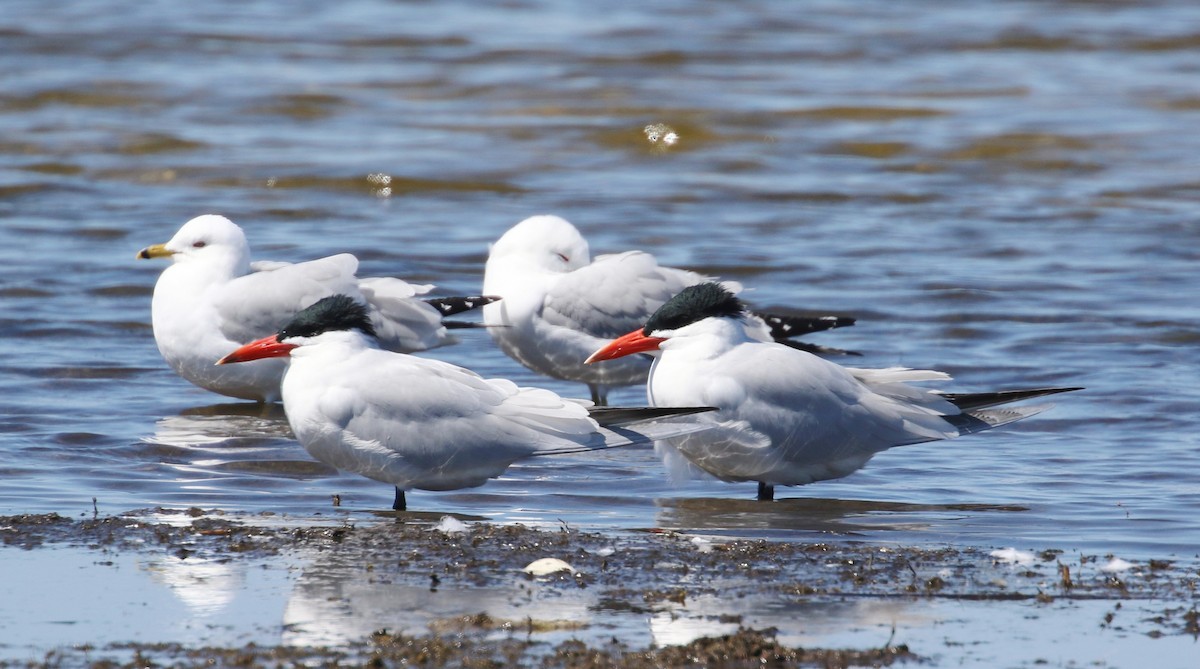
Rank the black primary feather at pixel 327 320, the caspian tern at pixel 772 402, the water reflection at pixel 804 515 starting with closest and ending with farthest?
the water reflection at pixel 804 515 < the black primary feather at pixel 327 320 < the caspian tern at pixel 772 402

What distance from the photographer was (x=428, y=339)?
841 cm

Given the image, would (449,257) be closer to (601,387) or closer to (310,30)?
(601,387)

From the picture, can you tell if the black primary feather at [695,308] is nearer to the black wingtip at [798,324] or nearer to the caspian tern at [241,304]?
the black wingtip at [798,324]

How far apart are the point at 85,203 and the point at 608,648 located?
10.9m

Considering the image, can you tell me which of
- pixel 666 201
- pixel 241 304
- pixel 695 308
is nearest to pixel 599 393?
pixel 241 304

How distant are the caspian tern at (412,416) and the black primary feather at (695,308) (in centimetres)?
51

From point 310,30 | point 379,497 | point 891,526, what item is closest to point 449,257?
point 379,497

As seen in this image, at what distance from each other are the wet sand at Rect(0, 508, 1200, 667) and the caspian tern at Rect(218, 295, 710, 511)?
0.23 meters

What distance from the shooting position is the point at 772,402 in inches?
241

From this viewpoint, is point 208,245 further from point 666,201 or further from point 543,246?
point 666,201

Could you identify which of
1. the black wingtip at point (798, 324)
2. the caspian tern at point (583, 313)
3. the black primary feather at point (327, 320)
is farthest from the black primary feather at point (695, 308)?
the black wingtip at point (798, 324)

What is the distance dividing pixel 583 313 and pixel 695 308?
218cm

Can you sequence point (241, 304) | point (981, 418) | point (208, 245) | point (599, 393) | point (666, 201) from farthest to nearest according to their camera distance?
point (666, 201), point (599, 393), point (208, 245), point (241, 304), point (981, 418)

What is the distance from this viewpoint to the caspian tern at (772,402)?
6.09m
